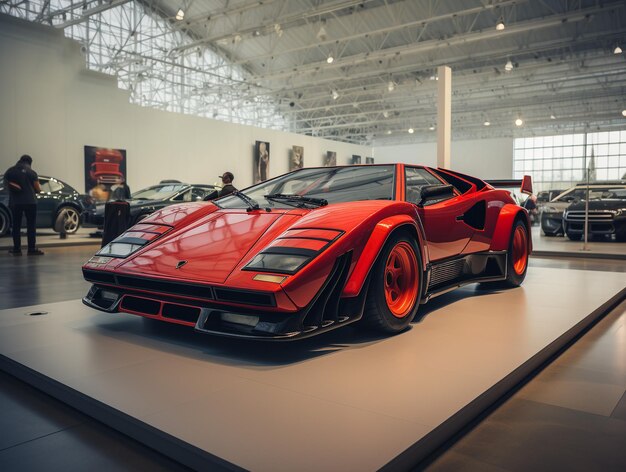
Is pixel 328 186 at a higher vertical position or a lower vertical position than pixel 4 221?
higher

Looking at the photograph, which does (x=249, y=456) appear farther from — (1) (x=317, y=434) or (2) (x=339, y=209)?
(2) (x=339, y=209)

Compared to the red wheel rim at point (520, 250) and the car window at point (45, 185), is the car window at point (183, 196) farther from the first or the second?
the red wheel rim at point (520, 250)

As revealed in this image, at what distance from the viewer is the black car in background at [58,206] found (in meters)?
10.8

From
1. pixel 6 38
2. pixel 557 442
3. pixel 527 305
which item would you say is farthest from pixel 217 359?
pixel 6 38

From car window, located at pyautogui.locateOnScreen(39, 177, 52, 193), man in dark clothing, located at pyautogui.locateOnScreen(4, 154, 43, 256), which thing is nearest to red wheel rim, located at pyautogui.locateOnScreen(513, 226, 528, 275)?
man in dark clothing, located at pyautogui.locateOnScreen(4, 154, 43, 256)

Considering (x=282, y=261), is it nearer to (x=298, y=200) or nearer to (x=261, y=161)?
(x=298, y=200)

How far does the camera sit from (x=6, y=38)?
12516 mm

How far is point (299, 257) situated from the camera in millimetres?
2332

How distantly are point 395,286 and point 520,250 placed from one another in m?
2.20

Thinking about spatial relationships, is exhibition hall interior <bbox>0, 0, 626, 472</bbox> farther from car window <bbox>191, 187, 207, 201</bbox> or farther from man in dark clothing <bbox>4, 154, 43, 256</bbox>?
car window <bbox>191, 187, 207, 201</bbox>

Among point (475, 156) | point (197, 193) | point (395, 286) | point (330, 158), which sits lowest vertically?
point (395, 286)

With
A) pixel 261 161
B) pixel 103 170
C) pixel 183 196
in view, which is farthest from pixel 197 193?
pixel 261 161

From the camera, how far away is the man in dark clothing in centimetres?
769

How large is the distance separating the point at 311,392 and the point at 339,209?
1.05 metres
